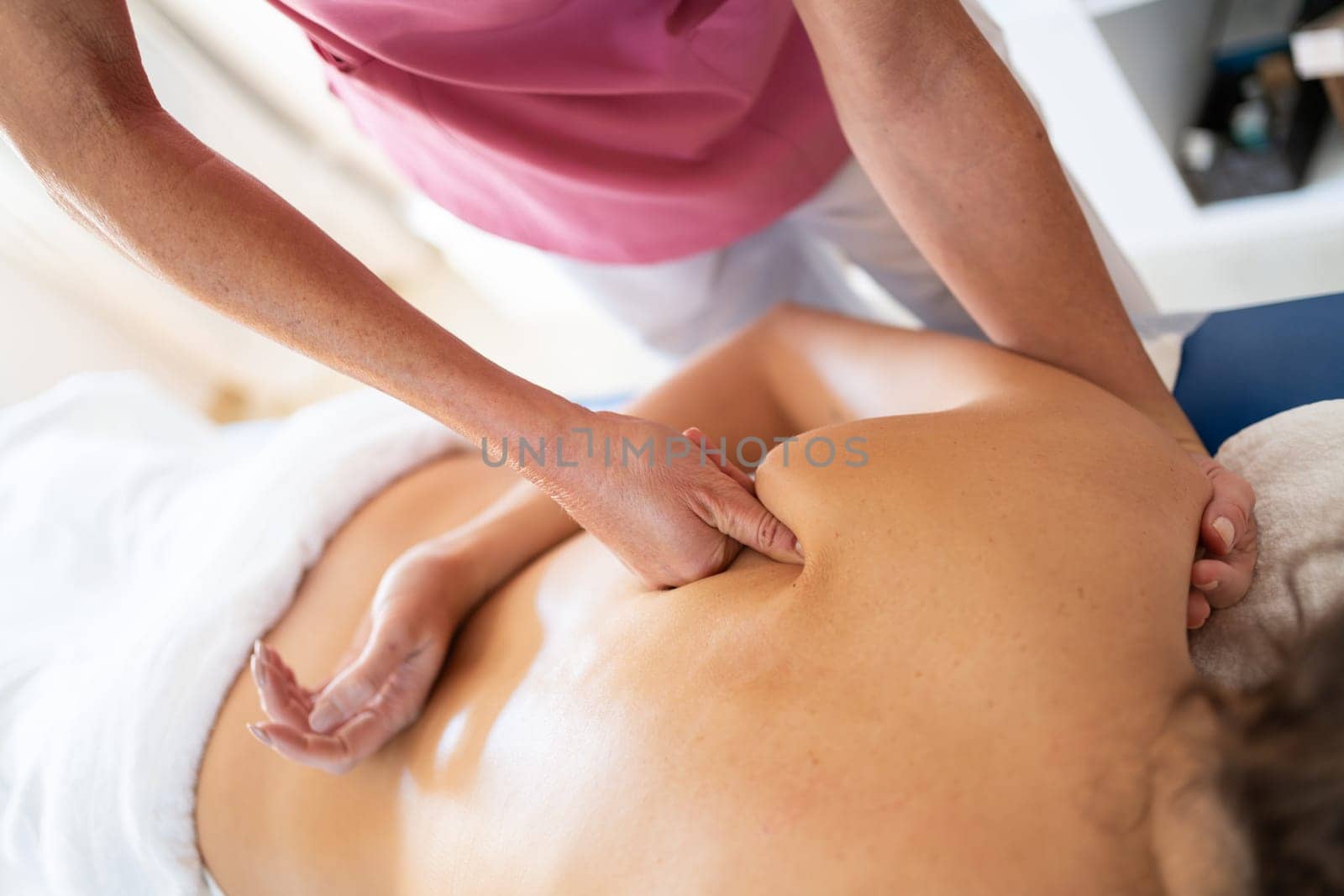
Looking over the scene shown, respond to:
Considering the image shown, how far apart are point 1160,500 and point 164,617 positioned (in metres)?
1.12

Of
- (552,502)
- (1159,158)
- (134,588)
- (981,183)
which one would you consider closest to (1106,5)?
(1159,158)

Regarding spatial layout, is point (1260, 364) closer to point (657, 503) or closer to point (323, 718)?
point (657, 503)

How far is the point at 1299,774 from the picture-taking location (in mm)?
515

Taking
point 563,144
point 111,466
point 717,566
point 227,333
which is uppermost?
point 563,144

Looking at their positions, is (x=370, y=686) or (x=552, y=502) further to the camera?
(x=552, y=502)

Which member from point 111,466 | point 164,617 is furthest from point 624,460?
point 111,466

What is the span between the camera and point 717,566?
876 mm

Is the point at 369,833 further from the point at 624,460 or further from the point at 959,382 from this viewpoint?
the point at 959,382

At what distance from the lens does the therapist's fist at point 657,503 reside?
32.8 inches

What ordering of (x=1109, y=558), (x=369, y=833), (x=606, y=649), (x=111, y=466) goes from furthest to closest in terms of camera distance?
(x=111, y=466), (x=369, y=833), (x=606, y=649), (x=1109, y=558)

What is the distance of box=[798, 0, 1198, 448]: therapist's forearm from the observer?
0.91 metres

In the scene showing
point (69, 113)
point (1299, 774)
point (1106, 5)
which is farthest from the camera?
point (1106, 5)

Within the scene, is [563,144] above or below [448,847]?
above

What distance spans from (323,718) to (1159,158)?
70.7 inches
